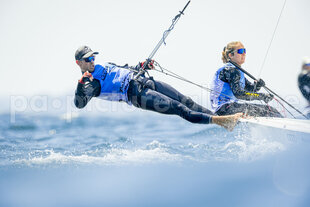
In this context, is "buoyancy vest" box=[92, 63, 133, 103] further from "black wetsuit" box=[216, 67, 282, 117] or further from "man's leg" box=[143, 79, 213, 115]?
"black wetsuit" box=[216, 67, 282, 117]

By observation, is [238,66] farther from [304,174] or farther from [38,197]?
[38,197]

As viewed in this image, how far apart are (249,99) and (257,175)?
131 cm

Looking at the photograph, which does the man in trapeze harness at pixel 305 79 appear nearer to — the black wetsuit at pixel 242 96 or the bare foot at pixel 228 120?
the black wetsuit at pixel 242 96

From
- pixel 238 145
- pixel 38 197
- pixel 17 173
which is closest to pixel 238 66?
pixel 238 145

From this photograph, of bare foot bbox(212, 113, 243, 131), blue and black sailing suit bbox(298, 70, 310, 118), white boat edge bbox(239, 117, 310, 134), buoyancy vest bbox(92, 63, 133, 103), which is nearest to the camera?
white boat edge bbox(239, 117, 310, 134)

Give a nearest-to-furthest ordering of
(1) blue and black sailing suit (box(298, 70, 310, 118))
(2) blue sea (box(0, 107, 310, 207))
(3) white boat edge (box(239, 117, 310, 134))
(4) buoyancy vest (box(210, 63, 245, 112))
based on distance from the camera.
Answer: (2) blue sea (box(0, 107, 310, 207)), (3) white boat edge (box(239, 117, 310, 134)), (1) blue and black sailing suit (box(298, 70, 310, 118)), (4) buoyancy vest (box(210, 63, 245, 112))

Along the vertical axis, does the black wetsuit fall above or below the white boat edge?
above

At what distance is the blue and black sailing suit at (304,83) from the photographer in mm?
4348

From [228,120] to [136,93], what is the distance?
130 centimetres

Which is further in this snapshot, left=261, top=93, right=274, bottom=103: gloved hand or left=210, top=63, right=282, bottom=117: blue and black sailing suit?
left=261, top=93, right=274, bottom=103: gloved hand

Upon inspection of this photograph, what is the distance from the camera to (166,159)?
475 cm

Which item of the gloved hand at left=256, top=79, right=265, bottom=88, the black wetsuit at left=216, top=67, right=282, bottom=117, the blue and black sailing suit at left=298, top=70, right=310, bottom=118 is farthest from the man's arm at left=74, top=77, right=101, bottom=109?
the blue and black sailing suit at left=298, top=70, right=310, bottom=118

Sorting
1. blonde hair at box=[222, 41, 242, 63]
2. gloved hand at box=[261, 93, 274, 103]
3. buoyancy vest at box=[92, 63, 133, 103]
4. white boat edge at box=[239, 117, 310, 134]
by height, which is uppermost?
blonde hair at box=[222, 41, 242, 63]

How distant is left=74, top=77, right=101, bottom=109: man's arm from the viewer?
4301 millimetres
